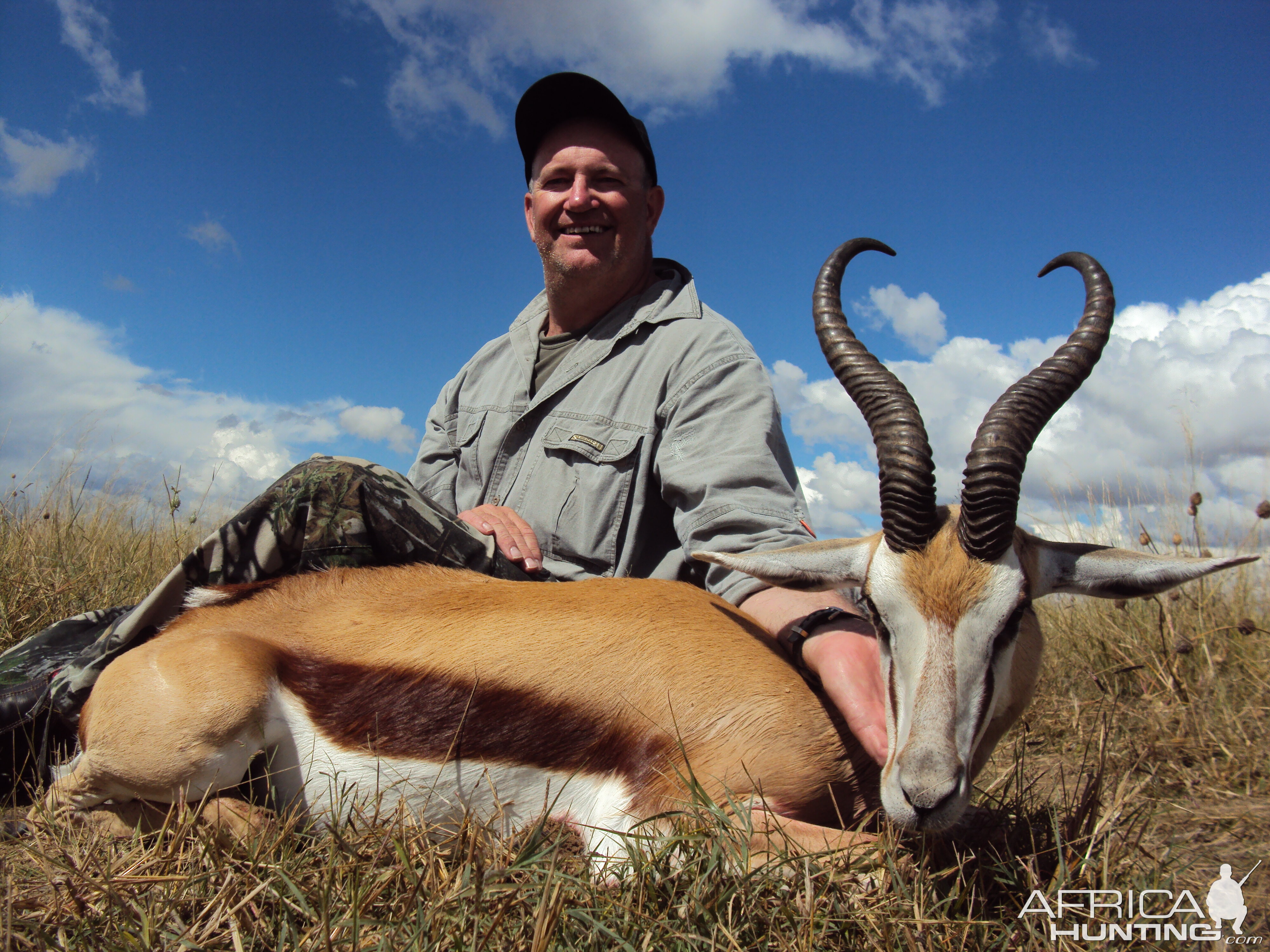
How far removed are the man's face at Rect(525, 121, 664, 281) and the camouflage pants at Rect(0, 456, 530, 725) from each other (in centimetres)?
201

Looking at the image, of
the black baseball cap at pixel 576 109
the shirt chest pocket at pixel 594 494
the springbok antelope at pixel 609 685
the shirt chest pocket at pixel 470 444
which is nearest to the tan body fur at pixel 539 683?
the springbok antelope at pixel 609 685

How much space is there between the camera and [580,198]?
450cm

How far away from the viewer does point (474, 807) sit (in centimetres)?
244

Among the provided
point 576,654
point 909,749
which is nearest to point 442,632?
point 576,654

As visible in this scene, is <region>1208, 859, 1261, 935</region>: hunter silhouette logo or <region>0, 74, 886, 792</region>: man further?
<region>0, 74, 886, 792</region>: man

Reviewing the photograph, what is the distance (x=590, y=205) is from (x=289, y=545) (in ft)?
8.68

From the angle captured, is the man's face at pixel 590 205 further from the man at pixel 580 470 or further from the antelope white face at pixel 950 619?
the antelope white face at pixel 950 619

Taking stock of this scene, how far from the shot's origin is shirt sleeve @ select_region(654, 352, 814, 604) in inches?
123

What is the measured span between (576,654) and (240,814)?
1.13m

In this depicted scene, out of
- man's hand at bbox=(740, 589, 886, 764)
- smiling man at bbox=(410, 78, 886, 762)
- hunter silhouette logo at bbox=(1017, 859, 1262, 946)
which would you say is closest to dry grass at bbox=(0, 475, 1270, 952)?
hunter silhouette logo at bbox=(1017, 859, 1262, 946)

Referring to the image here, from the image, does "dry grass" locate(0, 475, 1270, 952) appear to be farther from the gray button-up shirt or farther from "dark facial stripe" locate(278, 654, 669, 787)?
the gray button-up shirt

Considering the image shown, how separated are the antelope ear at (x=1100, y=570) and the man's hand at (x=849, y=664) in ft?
1.73

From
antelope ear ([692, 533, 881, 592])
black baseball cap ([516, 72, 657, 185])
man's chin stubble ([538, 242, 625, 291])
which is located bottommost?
antelope ear ([692, 533, 881, 592])

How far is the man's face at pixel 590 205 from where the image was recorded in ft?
14.7
